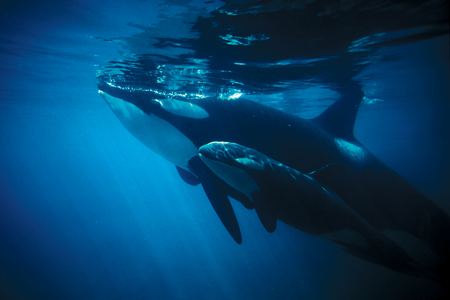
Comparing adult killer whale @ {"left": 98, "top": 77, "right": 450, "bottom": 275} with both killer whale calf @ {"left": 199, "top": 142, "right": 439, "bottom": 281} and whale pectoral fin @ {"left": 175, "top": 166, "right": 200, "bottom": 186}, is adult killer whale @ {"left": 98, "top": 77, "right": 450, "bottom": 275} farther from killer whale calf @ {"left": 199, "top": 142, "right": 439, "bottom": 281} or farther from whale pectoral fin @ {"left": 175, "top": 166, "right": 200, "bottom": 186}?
killer whale calf @ {"left": 199, "top": 142, "right": 439, "bottom": 281}

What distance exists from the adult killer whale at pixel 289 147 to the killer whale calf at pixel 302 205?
3.01ft

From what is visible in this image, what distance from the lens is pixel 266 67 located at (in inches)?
368

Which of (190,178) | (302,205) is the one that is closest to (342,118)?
(302,205)

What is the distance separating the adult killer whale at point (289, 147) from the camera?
153 inches

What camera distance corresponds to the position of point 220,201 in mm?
4387

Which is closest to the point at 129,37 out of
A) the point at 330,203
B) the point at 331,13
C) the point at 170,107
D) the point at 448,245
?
the point at 170,107

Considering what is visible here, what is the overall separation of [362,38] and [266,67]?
3.42 m

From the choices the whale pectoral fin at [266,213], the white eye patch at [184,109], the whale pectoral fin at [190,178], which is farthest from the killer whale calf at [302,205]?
the whale pectoral fin at [190,178]

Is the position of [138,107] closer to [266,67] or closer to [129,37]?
[129,37]

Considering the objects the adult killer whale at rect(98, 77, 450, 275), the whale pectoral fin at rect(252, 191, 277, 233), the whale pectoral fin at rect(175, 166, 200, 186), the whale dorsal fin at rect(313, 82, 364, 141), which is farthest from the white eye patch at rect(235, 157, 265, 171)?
the whale pectoral fin at rect(175, 166, 200, 186)

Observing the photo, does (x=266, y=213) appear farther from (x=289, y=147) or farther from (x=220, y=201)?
(x=289, y=147)

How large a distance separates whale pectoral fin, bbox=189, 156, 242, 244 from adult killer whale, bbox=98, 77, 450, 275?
0.06ft

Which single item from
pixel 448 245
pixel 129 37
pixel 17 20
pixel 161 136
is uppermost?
pixel 17 20

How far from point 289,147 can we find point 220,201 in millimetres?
1784
